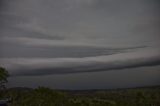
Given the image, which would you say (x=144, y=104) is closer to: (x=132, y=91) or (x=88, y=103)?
(x=88, y=103)

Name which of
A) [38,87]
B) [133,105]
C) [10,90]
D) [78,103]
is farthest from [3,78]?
[133,105]

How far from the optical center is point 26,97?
28.4 meters

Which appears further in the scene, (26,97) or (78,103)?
(26,97)

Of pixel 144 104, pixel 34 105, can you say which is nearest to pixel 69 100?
pixel 34 105

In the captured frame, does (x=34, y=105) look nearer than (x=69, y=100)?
Yes

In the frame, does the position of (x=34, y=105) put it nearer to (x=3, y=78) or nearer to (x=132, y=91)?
(x=3, y=78)

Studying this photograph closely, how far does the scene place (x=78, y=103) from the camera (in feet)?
86.2

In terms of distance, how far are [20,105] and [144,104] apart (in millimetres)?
12208

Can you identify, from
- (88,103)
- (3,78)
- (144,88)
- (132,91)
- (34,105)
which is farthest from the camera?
(144,88)

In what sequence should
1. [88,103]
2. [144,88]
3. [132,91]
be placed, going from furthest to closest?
[144,88]
[132,91]
[88,103]

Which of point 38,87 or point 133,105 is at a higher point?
point 38,87

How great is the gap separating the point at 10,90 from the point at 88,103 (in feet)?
24.7

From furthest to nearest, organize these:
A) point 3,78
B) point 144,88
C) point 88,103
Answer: point 144,88 → point 3,78 → point 88,103

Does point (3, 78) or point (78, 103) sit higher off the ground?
point (3, 78)
